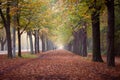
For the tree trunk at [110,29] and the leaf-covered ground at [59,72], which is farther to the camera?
the tree trunk at [110,29]

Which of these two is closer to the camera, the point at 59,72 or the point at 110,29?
the point at 59,72

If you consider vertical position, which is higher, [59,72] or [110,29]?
[110,29]

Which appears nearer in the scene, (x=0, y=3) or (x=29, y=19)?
(x=0, y=3)

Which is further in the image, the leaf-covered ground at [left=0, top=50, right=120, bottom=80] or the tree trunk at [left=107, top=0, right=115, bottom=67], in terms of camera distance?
the tree trunk at [left=107, top=0, right=115, bottom=67]

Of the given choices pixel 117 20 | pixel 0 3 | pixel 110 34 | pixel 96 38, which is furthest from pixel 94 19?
pixel 117 20

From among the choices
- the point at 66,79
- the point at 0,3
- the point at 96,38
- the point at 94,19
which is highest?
the point at 0,3

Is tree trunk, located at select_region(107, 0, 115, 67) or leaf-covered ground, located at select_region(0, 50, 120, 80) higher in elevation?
tree trunk, located at select_region(107, 0, 115, 67)

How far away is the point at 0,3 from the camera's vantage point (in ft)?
96.1

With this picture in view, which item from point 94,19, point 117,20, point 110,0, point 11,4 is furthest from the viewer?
point 117,20

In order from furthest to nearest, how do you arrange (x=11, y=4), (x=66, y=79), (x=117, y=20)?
1. (x=117, y=20)
2. (x=11, y=4)
3. (x=66, y=79)

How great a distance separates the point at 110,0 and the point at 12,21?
807 inches

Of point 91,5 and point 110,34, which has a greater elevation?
point 91,5

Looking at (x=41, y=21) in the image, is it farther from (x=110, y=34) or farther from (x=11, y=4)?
(x=110, y=34)

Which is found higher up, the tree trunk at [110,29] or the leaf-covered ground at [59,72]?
the tree trunk at [110,29]
